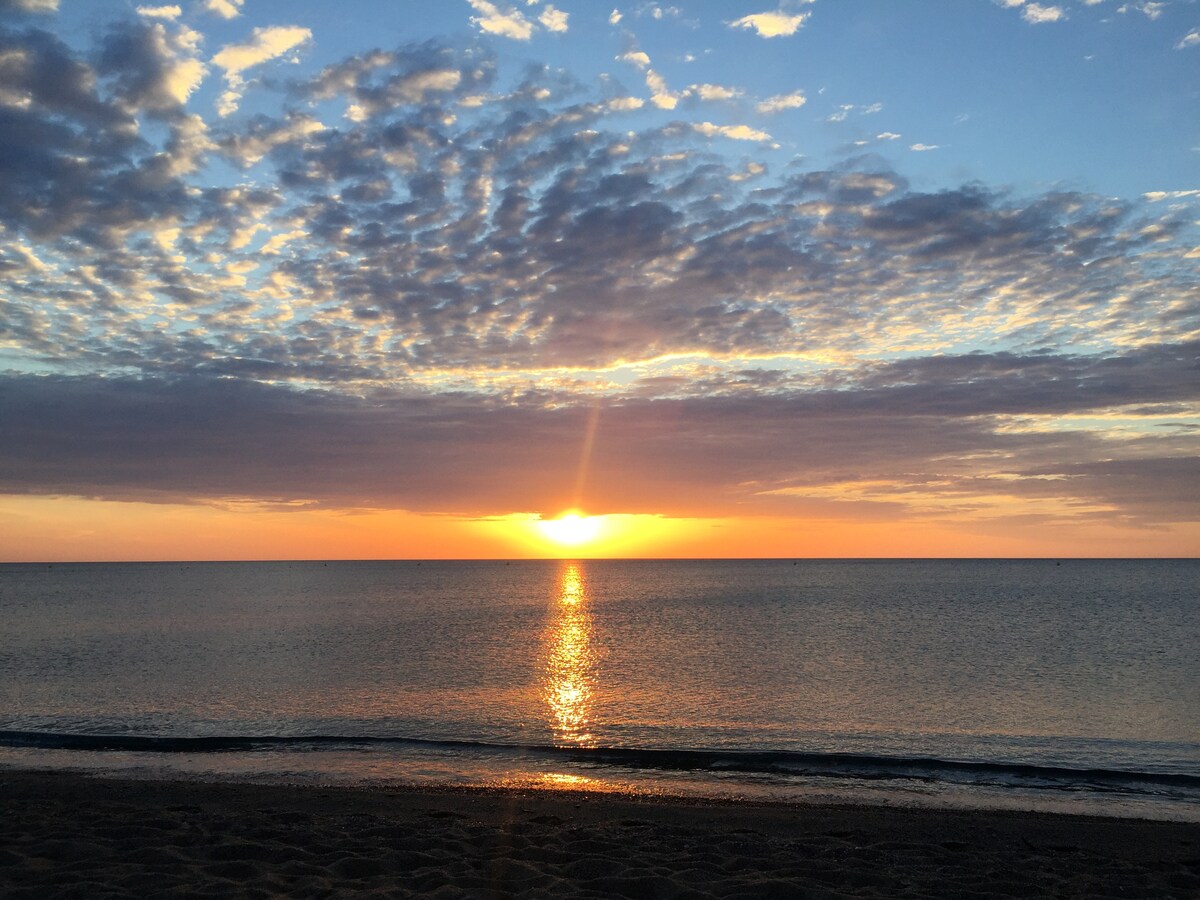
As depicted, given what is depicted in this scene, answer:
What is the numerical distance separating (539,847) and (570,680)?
951 inches

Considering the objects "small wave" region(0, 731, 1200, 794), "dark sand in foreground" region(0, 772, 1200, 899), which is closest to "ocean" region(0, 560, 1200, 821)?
"small wave" region(0, 731, 1200, 794)

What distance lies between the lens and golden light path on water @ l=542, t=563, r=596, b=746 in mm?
24984

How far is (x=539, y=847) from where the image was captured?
12070 millimetres

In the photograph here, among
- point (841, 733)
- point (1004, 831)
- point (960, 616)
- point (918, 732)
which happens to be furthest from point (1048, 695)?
point (960, 616)

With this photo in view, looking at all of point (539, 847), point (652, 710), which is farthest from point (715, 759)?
point (539, 847)

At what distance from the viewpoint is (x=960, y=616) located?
72.1m

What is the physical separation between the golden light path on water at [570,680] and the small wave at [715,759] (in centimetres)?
206

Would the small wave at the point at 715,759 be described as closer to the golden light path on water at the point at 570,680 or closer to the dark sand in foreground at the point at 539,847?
the golden light path on water at the point at 570,680

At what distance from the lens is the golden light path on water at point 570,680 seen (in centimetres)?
2498

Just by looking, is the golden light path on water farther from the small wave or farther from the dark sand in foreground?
the dark sand in foreground

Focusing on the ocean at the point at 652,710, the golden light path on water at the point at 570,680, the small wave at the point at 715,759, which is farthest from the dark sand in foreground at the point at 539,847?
the golden light path on water at the point at 570,680

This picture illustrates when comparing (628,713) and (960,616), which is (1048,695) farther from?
(960,616)

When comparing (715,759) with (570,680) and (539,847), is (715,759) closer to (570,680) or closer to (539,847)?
(539,847)

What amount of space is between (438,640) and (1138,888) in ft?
156
